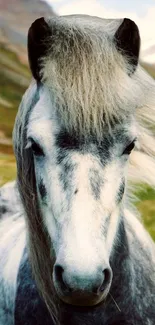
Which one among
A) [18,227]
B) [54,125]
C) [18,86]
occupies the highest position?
[54,125]

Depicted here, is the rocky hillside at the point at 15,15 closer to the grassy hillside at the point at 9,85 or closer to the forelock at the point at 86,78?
the grassy hillside at the point at 9,85

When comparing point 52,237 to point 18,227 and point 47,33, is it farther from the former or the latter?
point 18,227

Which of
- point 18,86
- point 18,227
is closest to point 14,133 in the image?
point 18,227

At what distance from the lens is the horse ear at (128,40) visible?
7.49ft

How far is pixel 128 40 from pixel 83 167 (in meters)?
0.67

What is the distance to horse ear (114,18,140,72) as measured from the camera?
2284 mm

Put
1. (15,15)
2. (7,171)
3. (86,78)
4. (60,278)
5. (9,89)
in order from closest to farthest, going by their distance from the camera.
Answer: (60,278) < (86,78) < (7,171) < (9,89) < (15,15)

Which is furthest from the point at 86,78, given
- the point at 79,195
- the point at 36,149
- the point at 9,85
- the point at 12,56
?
the point at 12,56

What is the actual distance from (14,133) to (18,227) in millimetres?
1029

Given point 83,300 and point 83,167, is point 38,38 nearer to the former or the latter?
point 83,167

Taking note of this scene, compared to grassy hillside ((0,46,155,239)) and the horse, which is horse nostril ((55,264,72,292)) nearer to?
the horse

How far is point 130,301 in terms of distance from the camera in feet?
8.52

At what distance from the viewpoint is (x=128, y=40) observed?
2.33 meters

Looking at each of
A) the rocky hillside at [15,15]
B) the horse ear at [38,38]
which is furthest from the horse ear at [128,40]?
the rocky hillside at [15,15]
